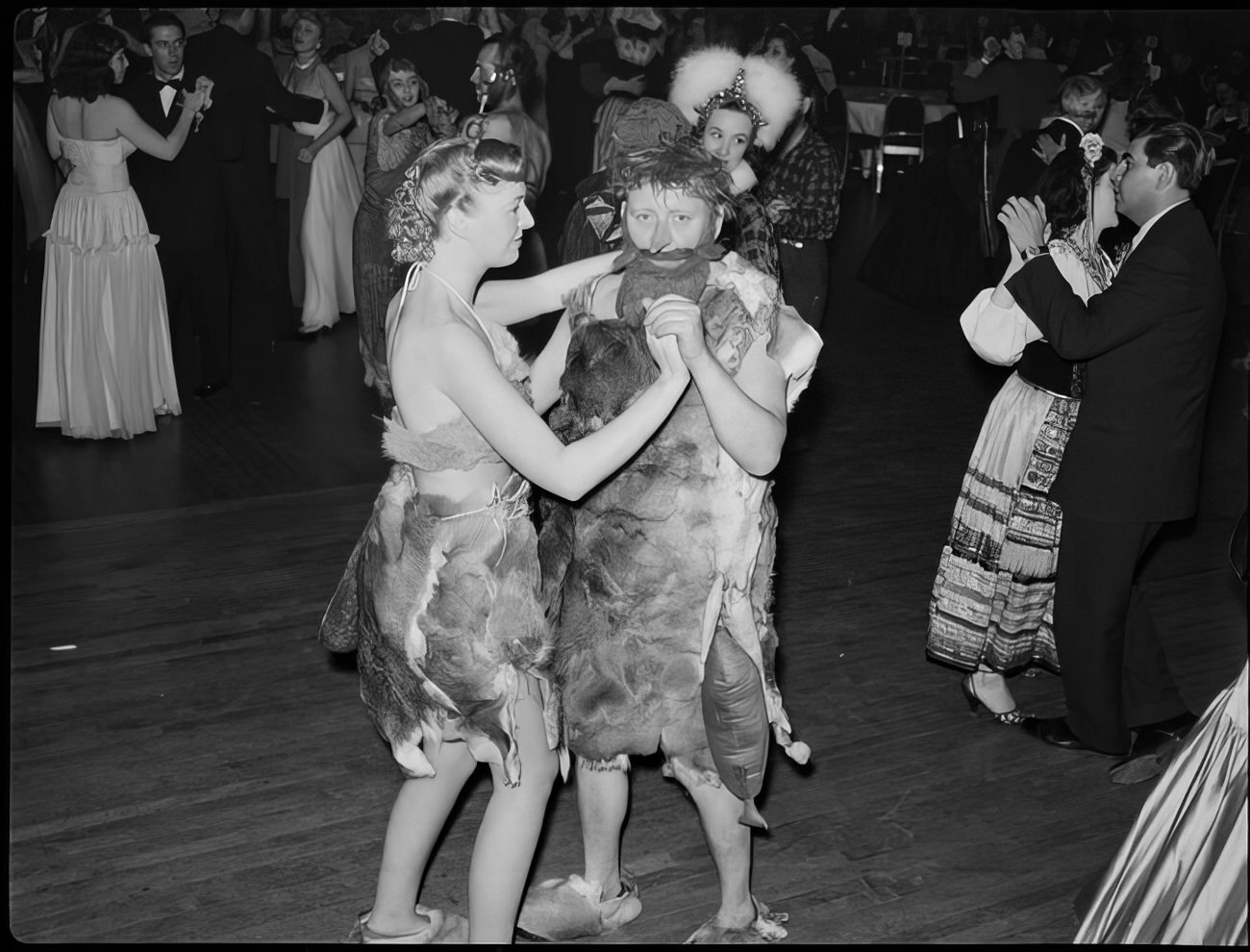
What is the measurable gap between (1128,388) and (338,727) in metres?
2.17

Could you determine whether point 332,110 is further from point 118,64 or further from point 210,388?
point 210,388

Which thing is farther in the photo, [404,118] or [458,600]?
[404,118]

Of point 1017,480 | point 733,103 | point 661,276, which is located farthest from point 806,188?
point 661,276

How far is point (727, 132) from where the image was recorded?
3.89 metres

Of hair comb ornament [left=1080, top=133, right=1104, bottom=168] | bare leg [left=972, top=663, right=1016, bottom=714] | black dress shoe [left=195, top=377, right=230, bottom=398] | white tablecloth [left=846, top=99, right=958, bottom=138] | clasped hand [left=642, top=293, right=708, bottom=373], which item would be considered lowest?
black dress shoe [left=195, top=377, right=230, bottom=398]

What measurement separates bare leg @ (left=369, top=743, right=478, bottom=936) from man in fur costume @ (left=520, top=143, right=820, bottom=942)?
0.23 metres

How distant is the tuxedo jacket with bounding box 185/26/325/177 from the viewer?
6.29 meters

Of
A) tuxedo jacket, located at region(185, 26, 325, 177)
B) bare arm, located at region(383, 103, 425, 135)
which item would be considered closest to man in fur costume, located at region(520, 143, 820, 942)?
bare arm, located at region(383, 103, 425, 135)

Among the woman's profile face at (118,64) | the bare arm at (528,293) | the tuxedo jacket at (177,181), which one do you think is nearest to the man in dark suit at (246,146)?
the tuxedo jacket at (177,181)

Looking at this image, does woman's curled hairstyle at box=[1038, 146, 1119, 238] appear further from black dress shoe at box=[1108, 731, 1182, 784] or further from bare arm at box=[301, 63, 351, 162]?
bare arm at box=[301, 63, 351, 162]

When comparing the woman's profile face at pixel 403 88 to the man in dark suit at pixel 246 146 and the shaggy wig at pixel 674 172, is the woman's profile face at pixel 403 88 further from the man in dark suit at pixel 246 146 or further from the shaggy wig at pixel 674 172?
the shaggy wig at pixel 674 172

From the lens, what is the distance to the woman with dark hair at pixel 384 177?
225 inches

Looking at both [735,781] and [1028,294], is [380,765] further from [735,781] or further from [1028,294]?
[1028,294]

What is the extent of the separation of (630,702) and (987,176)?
22.5ft
